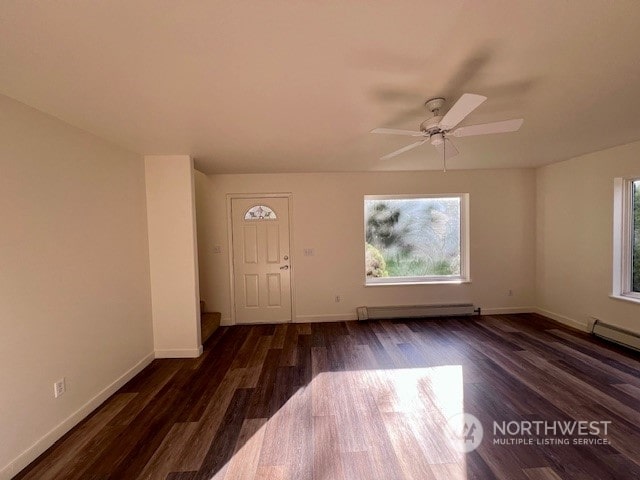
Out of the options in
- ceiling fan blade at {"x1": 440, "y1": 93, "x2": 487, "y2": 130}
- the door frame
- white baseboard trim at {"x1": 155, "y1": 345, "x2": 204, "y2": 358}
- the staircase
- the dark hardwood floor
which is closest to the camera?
ceiling fan blade at {"x1": 440, "y1": 93, "x2": 487, "y2": 130}

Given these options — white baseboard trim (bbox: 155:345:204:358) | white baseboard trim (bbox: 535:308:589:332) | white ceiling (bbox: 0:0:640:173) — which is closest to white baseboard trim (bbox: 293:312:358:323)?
white baseboard trim (bbox: 155:345:204:358)

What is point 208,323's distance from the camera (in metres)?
3.51

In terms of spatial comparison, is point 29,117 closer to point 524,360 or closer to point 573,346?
point 524,360

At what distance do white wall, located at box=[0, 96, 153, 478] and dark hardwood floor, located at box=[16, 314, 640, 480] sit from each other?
227mm

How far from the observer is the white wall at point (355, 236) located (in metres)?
3.91

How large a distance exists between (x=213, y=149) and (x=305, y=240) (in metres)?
1.83

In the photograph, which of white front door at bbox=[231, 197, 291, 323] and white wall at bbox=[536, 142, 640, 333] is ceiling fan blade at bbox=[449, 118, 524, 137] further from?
white front door at bbox=[231, 197, 291, 323]

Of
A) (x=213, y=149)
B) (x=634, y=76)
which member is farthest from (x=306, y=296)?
(x=634, y=76)

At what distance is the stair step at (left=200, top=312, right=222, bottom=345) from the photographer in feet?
10.9

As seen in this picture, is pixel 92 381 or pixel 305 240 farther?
pixel 305 240

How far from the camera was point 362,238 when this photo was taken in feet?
13.1

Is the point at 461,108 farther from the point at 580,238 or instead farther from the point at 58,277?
the point at 580,238

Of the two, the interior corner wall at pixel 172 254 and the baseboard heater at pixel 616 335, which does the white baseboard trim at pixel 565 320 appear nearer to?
the baseboard heater at pixel 616 335

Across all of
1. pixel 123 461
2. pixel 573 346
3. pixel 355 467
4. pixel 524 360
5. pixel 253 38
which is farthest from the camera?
pixel 573 346
